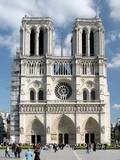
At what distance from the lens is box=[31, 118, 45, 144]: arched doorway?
297 ft

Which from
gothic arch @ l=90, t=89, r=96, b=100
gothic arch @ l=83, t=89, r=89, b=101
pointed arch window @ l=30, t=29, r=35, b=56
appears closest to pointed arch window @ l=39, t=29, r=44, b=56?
pointed arch window @ l=30, t=29, r=35, b=56

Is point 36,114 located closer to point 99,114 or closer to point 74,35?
point 99,114

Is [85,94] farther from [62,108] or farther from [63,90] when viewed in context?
[62,108]

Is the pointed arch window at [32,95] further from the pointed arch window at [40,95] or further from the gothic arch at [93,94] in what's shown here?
the gothic arch at [93,94]

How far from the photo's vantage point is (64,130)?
301 ft

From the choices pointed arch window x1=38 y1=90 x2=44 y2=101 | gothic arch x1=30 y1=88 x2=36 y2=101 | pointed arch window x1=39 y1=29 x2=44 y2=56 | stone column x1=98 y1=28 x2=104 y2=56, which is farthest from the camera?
pointed arch window x1=39 y1=29 x2=44 y2=56

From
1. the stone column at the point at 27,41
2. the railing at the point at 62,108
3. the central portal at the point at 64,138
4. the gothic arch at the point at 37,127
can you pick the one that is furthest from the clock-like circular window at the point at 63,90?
the stone column at the point at 27,41

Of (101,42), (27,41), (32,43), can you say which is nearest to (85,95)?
(101,42)

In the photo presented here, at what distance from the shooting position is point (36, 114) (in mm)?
90250

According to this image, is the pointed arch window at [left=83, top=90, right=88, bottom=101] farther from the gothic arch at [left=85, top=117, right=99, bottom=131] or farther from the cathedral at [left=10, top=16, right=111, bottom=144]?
the gothic arch at [left=85, top=117, right=99, bottom=131]

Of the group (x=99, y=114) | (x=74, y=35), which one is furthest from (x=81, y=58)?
(x=99, y=114)

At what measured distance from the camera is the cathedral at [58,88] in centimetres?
9019

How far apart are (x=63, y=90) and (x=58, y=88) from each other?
108 cm

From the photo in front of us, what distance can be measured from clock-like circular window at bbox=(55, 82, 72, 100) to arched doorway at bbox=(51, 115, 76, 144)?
477 cm
